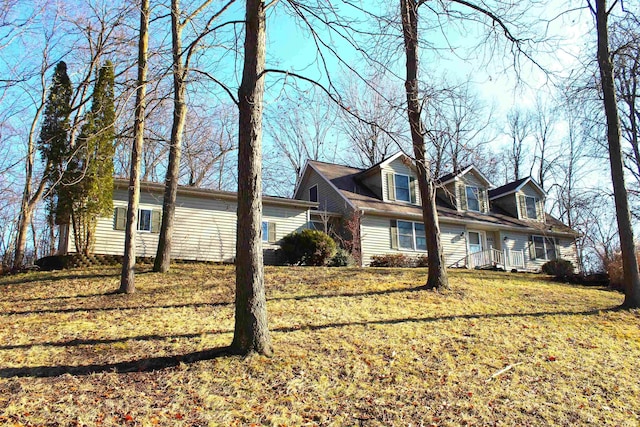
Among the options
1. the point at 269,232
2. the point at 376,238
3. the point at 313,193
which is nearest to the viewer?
the point at 269,232

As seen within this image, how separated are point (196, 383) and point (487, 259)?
20.7 m

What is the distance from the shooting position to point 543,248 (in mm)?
26797

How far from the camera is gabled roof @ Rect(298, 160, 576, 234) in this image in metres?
21.1

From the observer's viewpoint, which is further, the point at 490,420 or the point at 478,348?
the point at 478,348

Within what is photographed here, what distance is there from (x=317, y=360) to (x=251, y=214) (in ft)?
7.24

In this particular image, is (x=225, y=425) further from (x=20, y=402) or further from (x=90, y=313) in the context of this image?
(x=90, y=313)

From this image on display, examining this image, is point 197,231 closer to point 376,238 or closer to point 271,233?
point 271,233

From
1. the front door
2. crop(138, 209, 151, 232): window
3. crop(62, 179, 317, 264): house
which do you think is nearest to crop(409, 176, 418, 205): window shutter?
the front door

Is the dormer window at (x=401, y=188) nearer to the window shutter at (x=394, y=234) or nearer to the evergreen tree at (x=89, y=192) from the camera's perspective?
the window shutter at (x=394, y=234)

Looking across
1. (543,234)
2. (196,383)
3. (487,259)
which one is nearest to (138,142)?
(196,383)

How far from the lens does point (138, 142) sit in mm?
10539

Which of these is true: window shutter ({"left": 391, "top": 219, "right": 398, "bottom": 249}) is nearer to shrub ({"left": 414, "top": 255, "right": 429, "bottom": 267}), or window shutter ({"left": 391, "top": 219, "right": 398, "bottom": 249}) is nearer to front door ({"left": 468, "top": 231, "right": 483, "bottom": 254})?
shrub ({"left": 414, "top": 255, "right": 429, "bottom": 267})

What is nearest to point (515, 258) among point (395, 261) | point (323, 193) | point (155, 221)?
point (395, 261)

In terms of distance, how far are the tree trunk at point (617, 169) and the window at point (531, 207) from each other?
1689 cm
